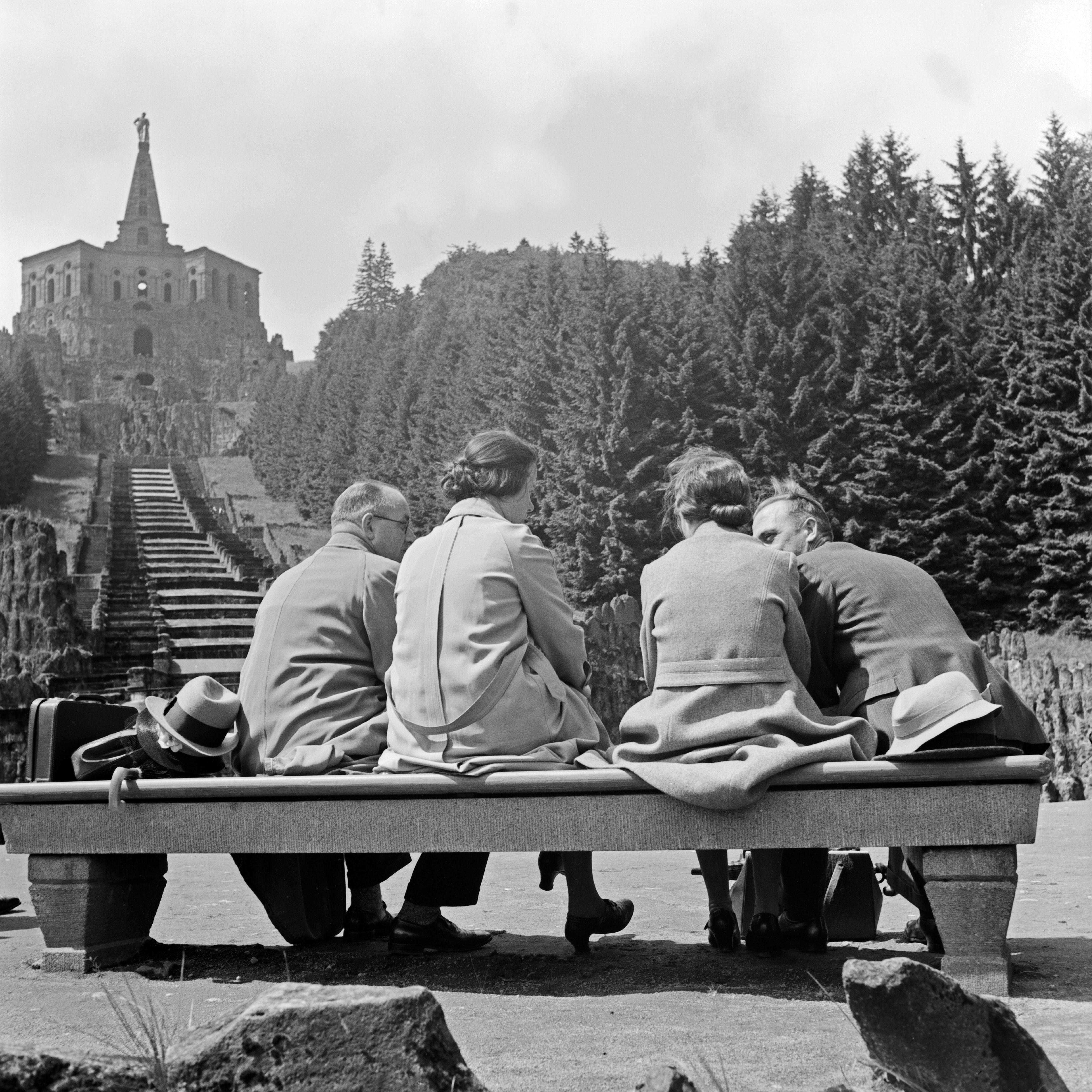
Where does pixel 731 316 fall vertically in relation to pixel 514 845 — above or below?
above

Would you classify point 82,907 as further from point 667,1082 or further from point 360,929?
point 667,1082

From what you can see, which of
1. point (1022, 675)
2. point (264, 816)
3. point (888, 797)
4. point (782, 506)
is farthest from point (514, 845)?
point (1022, 675)

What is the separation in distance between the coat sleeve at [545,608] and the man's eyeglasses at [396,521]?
0.84m

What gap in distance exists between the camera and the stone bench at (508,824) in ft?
13.0

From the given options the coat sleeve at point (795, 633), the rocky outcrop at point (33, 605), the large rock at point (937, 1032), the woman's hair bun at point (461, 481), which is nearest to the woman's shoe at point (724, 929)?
the coat sleeve at point (795, 633)

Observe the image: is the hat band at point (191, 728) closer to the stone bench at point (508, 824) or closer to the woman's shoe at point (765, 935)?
the stone bench at point (508, 824)

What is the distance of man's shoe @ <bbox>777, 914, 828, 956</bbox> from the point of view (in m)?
4.86

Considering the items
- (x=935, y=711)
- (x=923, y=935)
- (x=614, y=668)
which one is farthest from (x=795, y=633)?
(x=614, y=668)

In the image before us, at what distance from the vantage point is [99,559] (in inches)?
1673

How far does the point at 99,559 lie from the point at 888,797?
135ft

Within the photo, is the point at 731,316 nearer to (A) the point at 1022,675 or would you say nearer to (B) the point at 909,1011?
(A) the point at 1022,675

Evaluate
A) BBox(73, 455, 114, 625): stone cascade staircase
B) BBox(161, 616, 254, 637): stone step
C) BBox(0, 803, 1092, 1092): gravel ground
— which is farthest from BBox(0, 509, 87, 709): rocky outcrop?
BBox(0, 803, 1092, 1092): gravel ground

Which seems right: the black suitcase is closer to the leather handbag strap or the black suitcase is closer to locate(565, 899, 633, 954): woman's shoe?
the leather handbag strap

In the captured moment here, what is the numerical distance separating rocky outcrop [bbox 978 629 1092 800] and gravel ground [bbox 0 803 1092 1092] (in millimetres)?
12013
